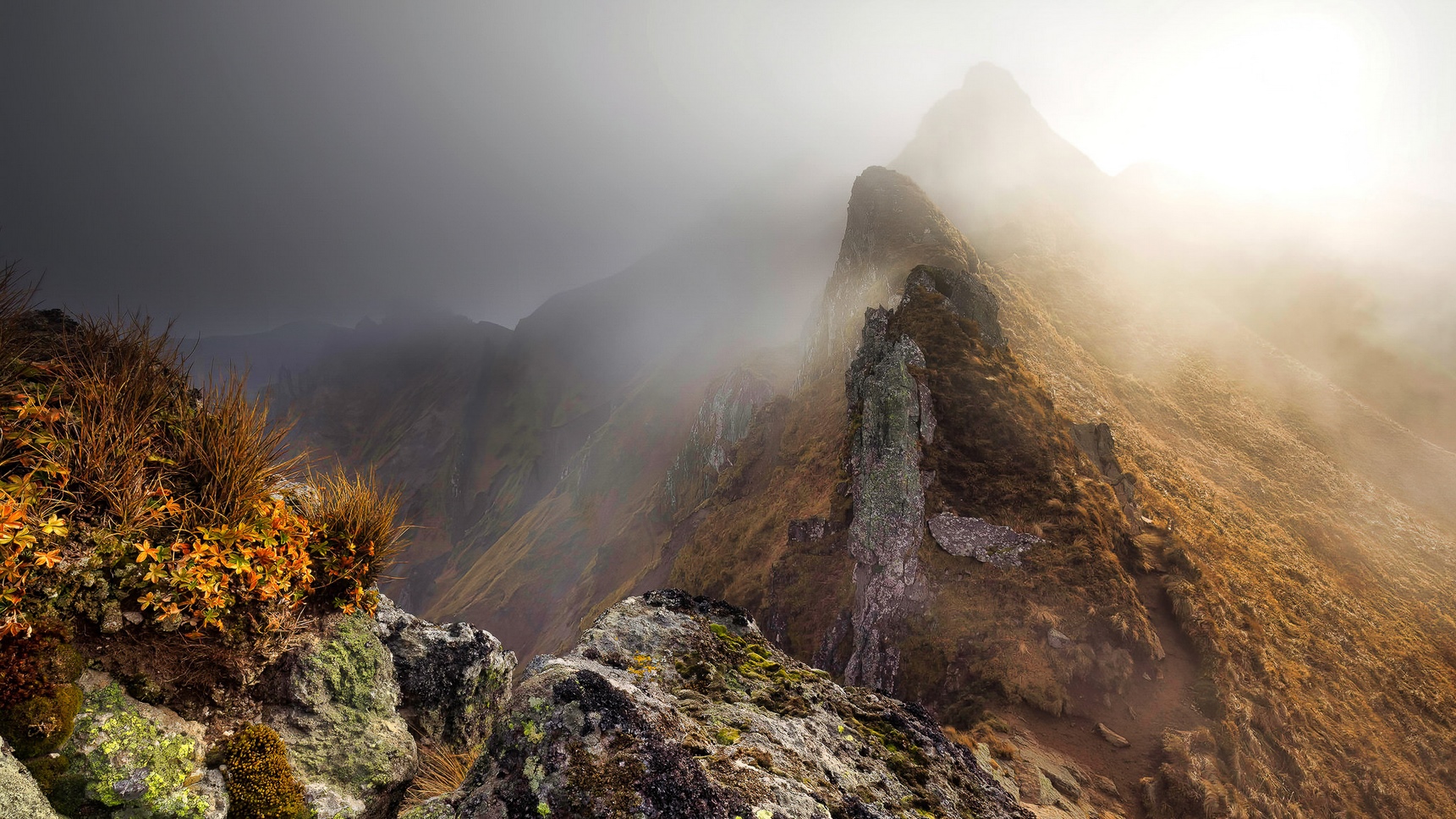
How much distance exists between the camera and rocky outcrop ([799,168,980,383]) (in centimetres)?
3600

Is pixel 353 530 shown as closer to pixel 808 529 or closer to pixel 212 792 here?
pixel 212 792

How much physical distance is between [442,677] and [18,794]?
3685 mm

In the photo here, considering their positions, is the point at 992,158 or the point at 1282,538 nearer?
the point at 1282,538

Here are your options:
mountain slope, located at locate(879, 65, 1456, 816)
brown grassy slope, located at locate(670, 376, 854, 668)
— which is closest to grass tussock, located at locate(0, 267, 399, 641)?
mountain slope, located at locate(879, 65, 1456, 816)

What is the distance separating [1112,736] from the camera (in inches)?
469

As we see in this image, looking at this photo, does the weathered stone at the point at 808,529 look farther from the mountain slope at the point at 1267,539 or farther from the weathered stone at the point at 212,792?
the weathered stone at the point at 212,792

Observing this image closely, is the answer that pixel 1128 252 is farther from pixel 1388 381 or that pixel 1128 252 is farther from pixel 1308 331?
pixel 1388 381

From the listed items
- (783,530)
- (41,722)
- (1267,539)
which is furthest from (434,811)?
(1267,539)

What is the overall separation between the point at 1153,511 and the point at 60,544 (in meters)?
26.5

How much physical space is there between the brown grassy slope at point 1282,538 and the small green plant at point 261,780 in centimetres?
1585

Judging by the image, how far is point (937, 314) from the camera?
73.9 feet

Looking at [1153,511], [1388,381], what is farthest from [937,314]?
[1388,381]

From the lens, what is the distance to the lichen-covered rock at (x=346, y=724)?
4234 mm

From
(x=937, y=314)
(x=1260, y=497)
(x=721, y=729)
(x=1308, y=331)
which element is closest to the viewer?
(x=721, y=729)
